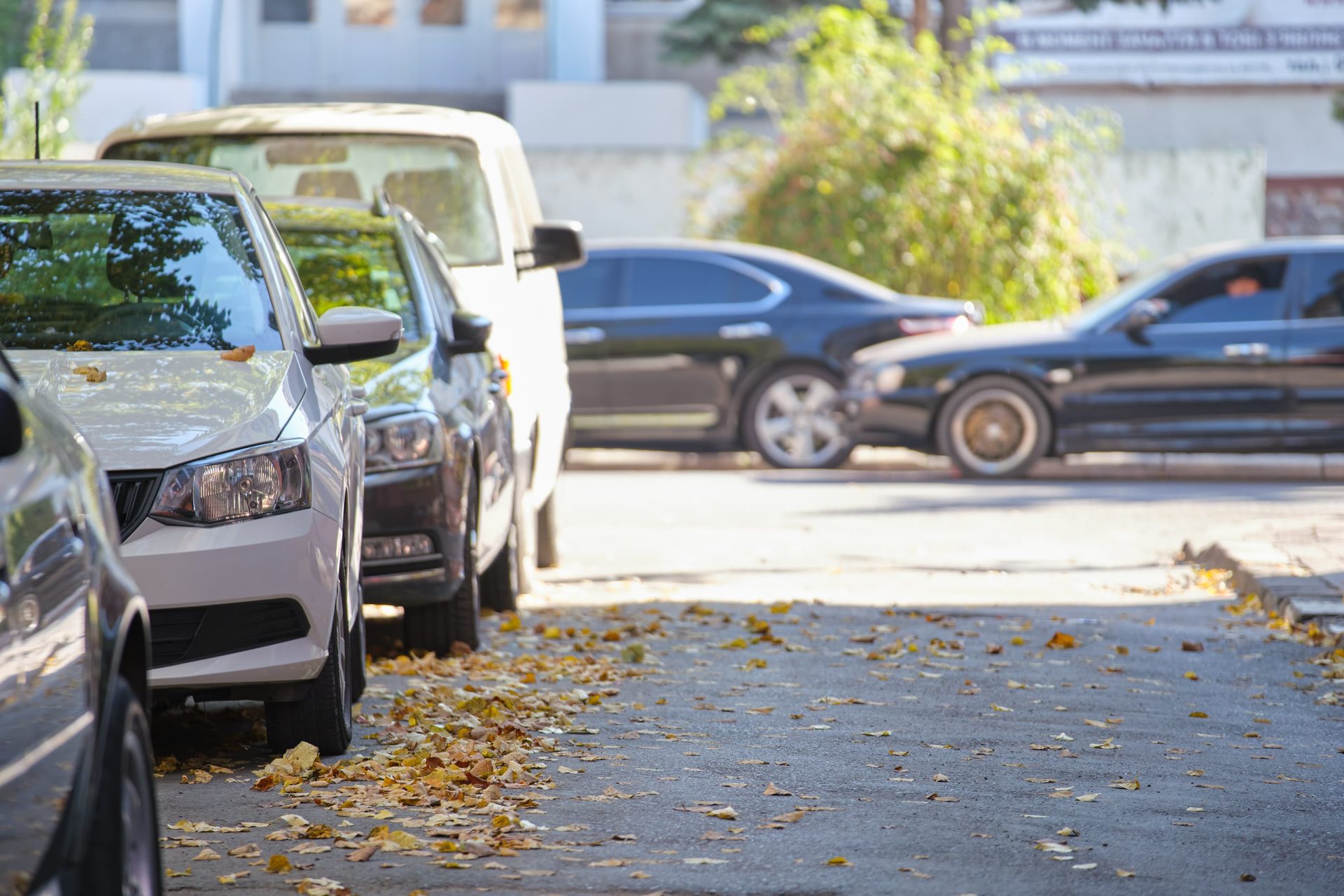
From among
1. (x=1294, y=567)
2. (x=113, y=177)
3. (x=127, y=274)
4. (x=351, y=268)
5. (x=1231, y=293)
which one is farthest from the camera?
(x=1231, y=293)

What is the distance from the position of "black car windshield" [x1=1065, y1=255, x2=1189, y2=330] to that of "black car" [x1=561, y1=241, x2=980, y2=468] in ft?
3.75

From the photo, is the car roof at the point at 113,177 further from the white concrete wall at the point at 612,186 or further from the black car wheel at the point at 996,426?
the white concrete wall at the point at 612,186

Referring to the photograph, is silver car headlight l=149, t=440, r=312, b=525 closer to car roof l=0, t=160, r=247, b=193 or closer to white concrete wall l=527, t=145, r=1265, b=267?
car roof l=0, t=160, r=247, b=193

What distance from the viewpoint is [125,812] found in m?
3.72

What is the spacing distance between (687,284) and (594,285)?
2.38 feet

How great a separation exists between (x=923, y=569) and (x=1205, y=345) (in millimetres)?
5426

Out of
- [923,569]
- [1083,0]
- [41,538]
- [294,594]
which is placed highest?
[1083,0]

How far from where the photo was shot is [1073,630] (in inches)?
372

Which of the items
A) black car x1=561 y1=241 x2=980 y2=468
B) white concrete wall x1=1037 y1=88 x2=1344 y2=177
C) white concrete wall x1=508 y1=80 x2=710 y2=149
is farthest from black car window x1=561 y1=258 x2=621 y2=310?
white concrete wall x1=1037 y1=88 x2=1344 y2=177

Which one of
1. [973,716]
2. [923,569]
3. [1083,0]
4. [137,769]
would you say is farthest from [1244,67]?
[137,769]

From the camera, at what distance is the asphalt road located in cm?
512

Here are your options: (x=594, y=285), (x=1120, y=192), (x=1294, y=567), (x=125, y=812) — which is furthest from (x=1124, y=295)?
(x=125, y=812)

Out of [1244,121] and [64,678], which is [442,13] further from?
[64,678]

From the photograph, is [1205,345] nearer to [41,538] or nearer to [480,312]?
[480,312]
